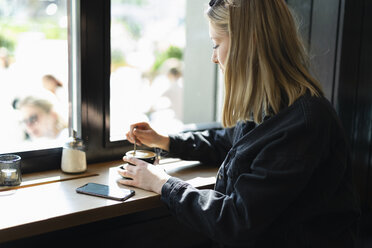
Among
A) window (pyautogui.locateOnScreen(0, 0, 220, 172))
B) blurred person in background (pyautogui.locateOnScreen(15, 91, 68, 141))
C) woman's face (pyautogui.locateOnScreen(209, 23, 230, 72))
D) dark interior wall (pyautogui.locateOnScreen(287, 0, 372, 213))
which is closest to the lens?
woman's face (pyautogui.locateOnScreen(209, 23, 230, 72))

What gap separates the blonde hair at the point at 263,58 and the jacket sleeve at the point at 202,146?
42 centimetres

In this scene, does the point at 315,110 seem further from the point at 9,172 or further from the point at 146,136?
the point at 9,172

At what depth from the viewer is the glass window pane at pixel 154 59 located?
2.02 meters

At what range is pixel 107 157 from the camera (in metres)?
1.49

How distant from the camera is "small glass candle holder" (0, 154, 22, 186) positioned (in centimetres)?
116

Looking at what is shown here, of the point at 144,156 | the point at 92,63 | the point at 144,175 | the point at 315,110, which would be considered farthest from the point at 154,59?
the point at 315,110

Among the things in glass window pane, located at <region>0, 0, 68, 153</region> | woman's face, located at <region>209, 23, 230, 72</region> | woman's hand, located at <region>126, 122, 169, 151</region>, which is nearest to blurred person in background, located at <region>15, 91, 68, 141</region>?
glass window pane, located at <region>0, 0, 68, 153</region>

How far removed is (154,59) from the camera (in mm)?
3133

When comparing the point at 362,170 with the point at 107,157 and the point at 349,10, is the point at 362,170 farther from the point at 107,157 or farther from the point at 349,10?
the point at 107,157

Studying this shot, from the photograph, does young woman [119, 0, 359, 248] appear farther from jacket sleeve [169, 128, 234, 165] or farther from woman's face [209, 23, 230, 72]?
jacket sleeve [169, 128, 234, 165]

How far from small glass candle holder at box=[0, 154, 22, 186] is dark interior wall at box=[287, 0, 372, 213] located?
1153 millimetres

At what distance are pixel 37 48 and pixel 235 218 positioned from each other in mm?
1226

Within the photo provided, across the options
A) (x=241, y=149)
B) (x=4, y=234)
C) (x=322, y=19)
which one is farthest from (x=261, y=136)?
(x=322, y=19)

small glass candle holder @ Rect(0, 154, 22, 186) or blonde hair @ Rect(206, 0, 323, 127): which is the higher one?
blonde hair @ Rect(206, 0, 323, 127)
